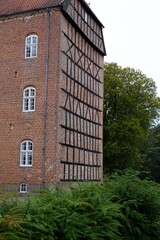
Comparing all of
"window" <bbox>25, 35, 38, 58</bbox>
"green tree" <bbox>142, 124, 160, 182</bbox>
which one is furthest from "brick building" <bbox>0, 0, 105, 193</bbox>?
"green tree" <bbox>142, 124, 160, 182</bbox>

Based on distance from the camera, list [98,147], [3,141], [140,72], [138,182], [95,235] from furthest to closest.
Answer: [140,72], [98,147], [3,141], [138,182], [95,235]

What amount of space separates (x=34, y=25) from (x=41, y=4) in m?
1.33

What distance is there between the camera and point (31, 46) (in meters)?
21.4

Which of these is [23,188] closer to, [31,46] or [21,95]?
[21,95]

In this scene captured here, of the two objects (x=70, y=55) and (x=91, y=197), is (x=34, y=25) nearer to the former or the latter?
(x=70, y=55)

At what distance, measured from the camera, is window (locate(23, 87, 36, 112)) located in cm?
2073

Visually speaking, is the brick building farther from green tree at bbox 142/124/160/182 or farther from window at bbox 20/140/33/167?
green tree at bbox 142/124/160/182

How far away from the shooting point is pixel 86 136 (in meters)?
24.1

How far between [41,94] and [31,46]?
3146mm

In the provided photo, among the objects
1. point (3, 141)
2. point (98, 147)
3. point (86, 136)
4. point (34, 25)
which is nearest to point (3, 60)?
point (34, 25)

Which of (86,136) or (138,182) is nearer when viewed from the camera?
(138,182)

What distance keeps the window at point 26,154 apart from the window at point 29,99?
195cm

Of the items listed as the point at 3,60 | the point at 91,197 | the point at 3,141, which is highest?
the point at 3,60

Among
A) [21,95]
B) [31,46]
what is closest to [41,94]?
[21,95]
